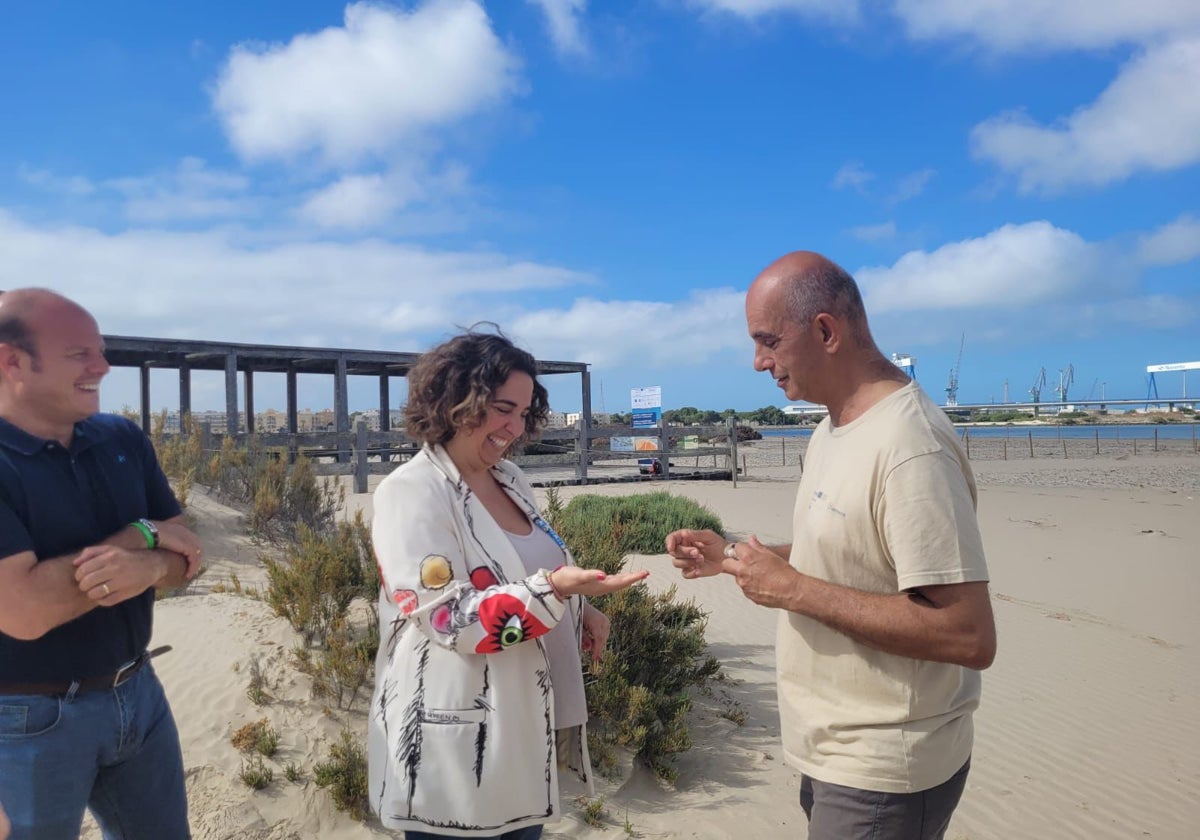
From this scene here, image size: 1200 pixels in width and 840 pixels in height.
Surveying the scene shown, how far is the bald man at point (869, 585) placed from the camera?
1778 mm

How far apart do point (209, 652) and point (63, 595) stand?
346 cm

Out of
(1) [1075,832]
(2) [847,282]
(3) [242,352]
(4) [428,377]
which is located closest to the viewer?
(2) [847,282]

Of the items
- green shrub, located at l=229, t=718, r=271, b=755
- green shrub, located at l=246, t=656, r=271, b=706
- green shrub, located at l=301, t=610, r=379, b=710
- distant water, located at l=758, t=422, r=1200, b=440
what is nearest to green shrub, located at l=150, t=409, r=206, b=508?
green shrub, located at l=246, t=656, r=271, b=706

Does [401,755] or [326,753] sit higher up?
[401,755]

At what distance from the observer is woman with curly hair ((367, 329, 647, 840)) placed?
6.54 feet

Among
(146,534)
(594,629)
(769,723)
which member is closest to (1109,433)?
(769,723)

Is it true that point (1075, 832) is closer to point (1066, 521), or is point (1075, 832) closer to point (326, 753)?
point (326, 753)

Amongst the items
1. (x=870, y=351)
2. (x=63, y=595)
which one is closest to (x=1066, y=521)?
(x=870, y=351)

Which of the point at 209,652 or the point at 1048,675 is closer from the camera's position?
the point at 209,652

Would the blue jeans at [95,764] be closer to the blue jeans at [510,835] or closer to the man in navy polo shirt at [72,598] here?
the man in navy polo shirt at [72,598]

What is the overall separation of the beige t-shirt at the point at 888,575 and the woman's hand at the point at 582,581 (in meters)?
0.47

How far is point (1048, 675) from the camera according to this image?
7.23 metres

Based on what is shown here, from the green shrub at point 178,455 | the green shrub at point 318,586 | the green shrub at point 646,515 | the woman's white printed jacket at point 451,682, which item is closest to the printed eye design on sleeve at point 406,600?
the woman's white printed jacket at point 451,682

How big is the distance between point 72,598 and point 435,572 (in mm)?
896
